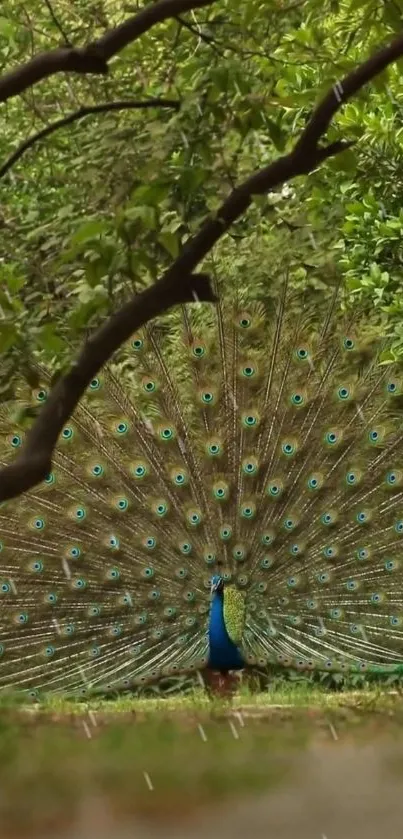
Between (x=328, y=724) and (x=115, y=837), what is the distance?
1.54 ft

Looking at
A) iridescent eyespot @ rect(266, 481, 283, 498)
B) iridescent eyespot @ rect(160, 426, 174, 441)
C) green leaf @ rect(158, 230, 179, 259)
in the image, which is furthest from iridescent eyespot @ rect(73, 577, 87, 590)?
green leaf @ rect(158, 230, 179, 259)

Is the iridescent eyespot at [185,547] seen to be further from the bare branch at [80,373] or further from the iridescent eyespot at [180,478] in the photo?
the bare branch at [80,373]

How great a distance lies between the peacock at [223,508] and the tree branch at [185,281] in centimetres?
180

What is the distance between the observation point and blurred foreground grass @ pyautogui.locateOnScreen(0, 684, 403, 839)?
A: 1990mm

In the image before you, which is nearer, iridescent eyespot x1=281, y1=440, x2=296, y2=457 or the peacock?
the peacock

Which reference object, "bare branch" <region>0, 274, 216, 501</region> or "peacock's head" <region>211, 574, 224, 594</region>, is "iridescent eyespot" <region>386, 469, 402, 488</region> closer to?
"peacock's head" <region>211, 574, 224, 594</region>

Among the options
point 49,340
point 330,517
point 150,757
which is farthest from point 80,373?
point 330,517

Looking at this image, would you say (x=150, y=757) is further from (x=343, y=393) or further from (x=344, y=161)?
(x=343, y=393)

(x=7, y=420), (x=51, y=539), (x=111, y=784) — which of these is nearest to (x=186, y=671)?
(x=51, y=539)

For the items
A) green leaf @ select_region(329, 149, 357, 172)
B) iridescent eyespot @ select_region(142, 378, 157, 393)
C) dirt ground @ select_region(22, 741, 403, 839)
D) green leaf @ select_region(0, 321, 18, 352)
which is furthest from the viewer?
iridescent eyespot @ select_region(142, 378, 157, 393)

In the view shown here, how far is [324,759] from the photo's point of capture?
2111 millimetres

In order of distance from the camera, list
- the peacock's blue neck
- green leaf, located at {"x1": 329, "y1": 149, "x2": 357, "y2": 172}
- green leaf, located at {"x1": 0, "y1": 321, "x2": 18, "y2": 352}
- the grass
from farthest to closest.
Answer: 1. the peacock's blue neck
2. the grass
3. green leaf, located at {"x1": 329, "y1": 149, "x2": 357, "y2": 172}
4. green leaf, located at {"x1": 0, "y1": 321, "x2": 18, "y2": 352}

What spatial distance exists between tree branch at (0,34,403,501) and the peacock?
70.9 inches

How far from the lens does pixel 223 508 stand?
357cm
